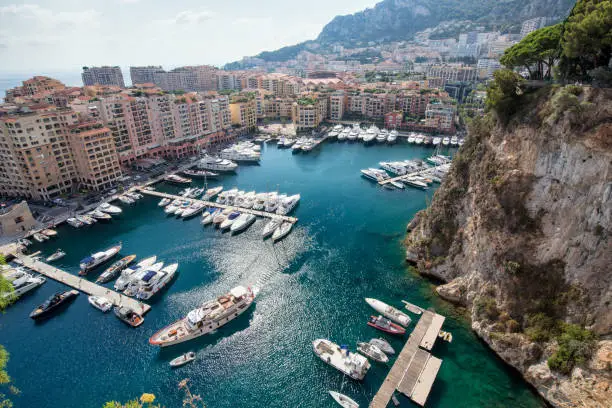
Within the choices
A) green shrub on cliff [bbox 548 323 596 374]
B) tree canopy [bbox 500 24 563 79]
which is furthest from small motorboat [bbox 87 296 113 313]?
tree canopy [bbox 500 24 563 79]

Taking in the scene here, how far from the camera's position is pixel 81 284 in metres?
51.6

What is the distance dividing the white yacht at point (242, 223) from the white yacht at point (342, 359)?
3251 cm

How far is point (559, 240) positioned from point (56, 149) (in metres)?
97.0

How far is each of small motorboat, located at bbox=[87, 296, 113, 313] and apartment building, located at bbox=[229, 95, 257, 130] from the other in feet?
330

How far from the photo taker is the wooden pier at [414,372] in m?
33.5

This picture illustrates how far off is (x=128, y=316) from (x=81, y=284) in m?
13.4

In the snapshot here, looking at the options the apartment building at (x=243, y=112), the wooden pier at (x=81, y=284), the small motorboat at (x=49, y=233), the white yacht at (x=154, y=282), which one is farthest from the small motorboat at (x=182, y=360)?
the apartment building at (x=243, y=112)

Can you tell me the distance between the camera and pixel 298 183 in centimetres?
9088

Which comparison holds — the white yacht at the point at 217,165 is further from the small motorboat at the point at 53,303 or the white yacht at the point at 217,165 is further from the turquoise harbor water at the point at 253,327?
the small motorboat at the point at 53,303

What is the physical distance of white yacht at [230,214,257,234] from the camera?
66.1 meters

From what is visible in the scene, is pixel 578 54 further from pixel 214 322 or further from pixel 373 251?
pixel 214 322

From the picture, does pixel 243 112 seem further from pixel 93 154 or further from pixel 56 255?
pixel 56 255

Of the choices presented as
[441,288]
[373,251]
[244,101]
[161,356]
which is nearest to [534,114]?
[441,288]

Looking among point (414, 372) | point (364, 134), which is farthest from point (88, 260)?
point (364, 134)
